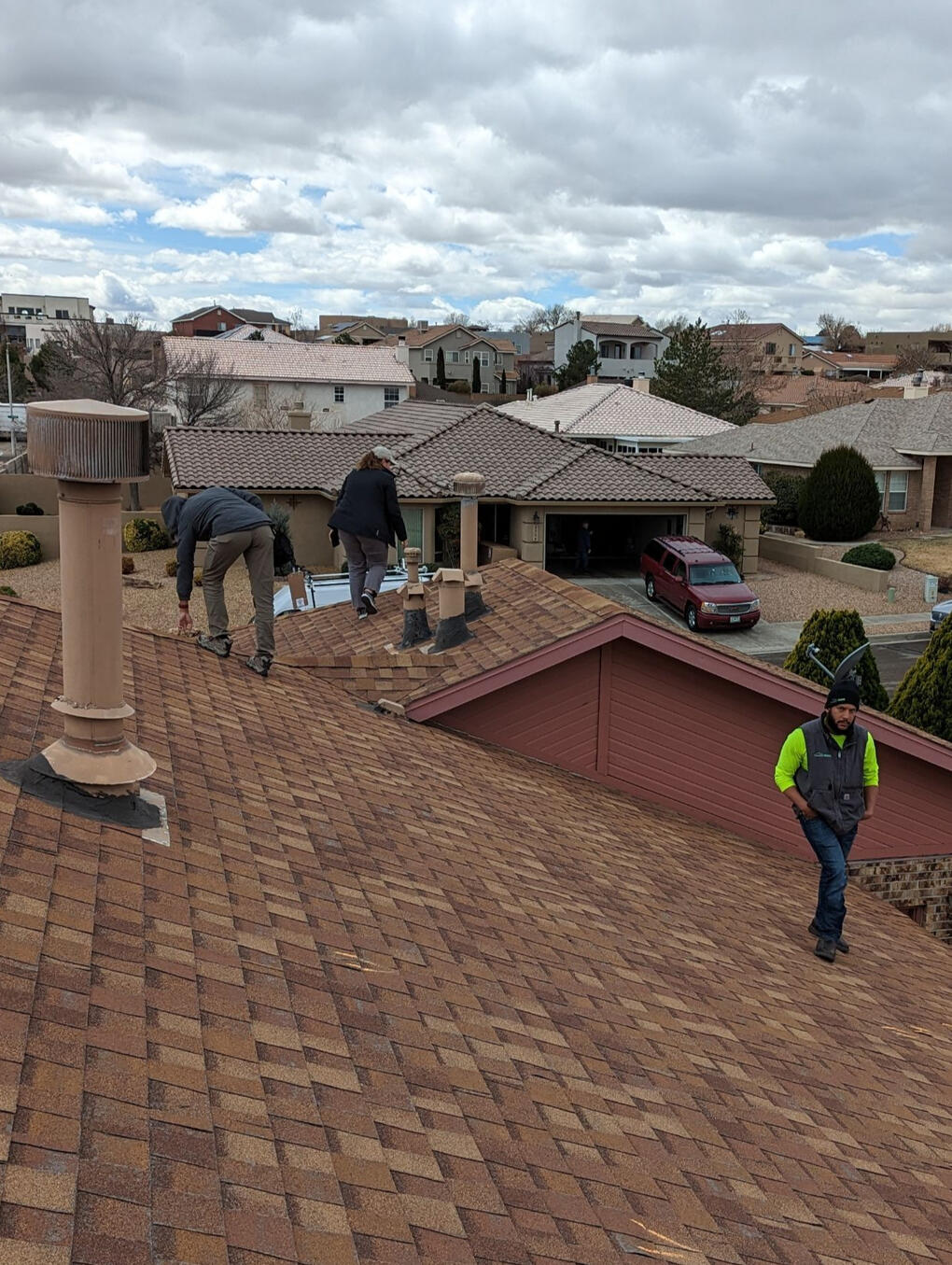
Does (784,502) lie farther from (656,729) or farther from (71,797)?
(71,797)

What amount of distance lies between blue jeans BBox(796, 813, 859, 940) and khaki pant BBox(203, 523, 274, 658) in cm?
433

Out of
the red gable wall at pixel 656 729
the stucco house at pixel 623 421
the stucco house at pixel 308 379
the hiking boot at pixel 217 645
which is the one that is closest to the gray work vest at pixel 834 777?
the red gable wall at pixel 656 729

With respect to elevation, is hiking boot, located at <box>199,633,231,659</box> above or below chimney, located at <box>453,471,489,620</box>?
below

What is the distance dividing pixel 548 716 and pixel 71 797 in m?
5.41

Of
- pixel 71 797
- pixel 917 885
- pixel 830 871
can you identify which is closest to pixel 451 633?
pixel 830 871

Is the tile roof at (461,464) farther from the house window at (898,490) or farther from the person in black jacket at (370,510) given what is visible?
the person in black jacket at (370,510)

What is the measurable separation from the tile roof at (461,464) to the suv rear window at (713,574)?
12.8ft

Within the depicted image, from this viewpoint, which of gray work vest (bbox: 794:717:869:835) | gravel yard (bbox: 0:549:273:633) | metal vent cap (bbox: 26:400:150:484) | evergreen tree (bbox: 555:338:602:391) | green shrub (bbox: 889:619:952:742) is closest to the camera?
metal vent cap (bbox: 26:400:150:484)

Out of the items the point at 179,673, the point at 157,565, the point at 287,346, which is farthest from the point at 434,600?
the point at 287,346

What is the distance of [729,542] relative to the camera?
3662cm

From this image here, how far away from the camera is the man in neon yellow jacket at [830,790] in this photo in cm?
709

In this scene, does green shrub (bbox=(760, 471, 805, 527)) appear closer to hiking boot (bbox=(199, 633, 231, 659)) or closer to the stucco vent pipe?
hiking boot (bbox=(199, 633, 231, 659))

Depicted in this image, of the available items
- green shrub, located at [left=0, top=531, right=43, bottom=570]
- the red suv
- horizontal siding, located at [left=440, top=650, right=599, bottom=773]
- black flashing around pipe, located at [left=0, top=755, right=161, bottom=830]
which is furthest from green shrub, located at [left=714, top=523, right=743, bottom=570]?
black flashing around pipe, located at [left=0, top=755, right=161, bottom=830]

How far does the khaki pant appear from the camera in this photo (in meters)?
8.45
